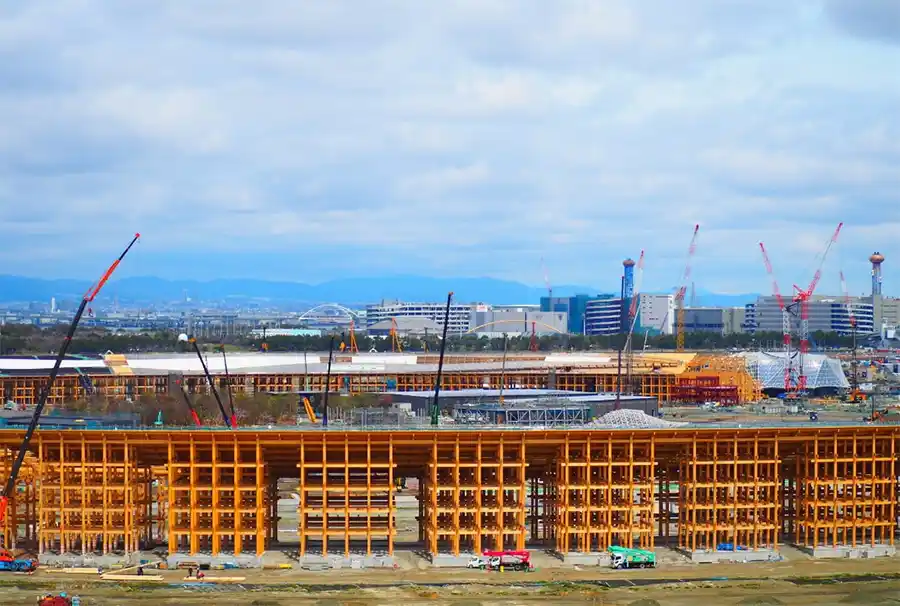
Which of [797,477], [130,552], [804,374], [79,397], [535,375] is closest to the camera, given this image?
[130,552]

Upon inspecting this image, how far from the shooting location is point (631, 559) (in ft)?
235

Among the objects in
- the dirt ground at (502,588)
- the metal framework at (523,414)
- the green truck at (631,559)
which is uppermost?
the metal framework at (523,414)

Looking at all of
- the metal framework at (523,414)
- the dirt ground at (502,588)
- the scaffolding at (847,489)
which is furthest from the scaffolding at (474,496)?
the scaffolding at (847,489)

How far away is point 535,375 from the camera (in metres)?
187

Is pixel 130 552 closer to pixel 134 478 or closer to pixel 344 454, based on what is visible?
pixel 134 478

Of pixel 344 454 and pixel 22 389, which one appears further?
pixel 22 389

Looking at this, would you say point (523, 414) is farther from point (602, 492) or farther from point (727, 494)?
point (727, 494)

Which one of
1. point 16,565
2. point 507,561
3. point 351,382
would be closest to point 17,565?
point 16,565

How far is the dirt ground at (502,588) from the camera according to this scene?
2518 inches

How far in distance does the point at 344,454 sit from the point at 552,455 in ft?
38.9

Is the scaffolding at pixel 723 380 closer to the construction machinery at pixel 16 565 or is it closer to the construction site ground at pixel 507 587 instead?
the construction site ground at pixel 507 587

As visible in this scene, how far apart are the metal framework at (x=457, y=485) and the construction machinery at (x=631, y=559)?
1.51m

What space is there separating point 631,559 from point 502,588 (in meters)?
8.72

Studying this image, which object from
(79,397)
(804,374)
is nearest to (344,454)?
(79,397)
